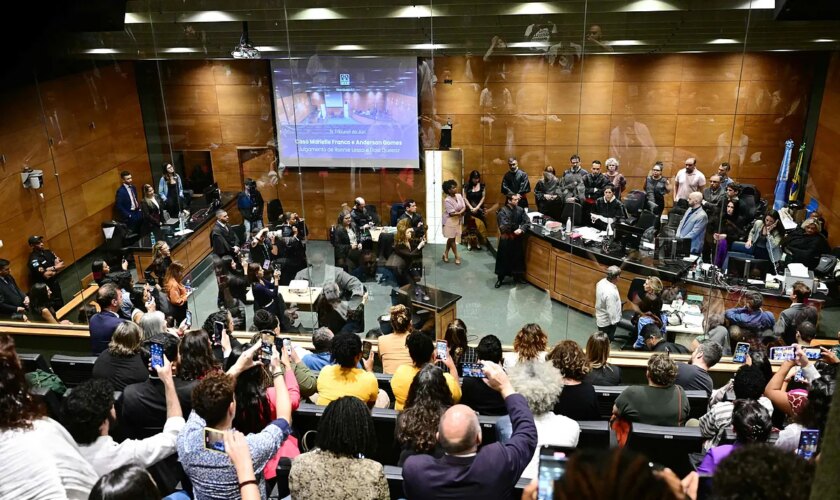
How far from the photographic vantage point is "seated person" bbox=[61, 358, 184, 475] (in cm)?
281

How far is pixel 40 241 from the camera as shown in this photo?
7.96 metres

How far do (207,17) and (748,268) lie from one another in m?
6.28

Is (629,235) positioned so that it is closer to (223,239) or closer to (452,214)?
(452,214)

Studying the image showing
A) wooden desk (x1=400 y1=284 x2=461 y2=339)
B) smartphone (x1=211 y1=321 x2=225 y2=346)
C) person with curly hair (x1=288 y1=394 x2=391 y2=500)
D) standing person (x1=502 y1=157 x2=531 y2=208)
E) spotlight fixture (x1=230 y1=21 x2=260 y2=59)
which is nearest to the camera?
person with curly hair (x1=288 y1=394 x2=391 y2=500)

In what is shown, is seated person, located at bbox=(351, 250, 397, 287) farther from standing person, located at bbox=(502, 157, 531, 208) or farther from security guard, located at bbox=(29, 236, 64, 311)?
security guard, located at bbox=(29, 236, 64, 311)

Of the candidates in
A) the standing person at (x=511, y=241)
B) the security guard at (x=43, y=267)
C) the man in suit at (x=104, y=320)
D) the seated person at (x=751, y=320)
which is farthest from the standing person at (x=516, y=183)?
the security guard at (x=43, y=267)

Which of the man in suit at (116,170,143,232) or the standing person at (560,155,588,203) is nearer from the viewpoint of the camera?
the standing person at (560,155,588,203)

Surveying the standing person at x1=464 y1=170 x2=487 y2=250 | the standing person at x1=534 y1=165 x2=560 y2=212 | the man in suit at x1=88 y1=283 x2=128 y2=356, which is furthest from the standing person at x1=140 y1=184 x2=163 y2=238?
the standing person at x1=534 y1=165 x2=560 y2=212

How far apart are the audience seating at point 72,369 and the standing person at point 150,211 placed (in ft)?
11.6

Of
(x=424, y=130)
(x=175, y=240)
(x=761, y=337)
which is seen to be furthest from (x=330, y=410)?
(x=175, y=240)

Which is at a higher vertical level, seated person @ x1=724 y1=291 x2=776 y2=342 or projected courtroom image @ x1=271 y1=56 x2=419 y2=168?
projected courtroom image @ x1=271 y1=56 x2=419 y2=168

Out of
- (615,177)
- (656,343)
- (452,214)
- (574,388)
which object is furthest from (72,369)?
(615,177)

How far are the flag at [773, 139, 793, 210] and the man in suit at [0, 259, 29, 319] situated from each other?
903 cm

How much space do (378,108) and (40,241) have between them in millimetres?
4437
